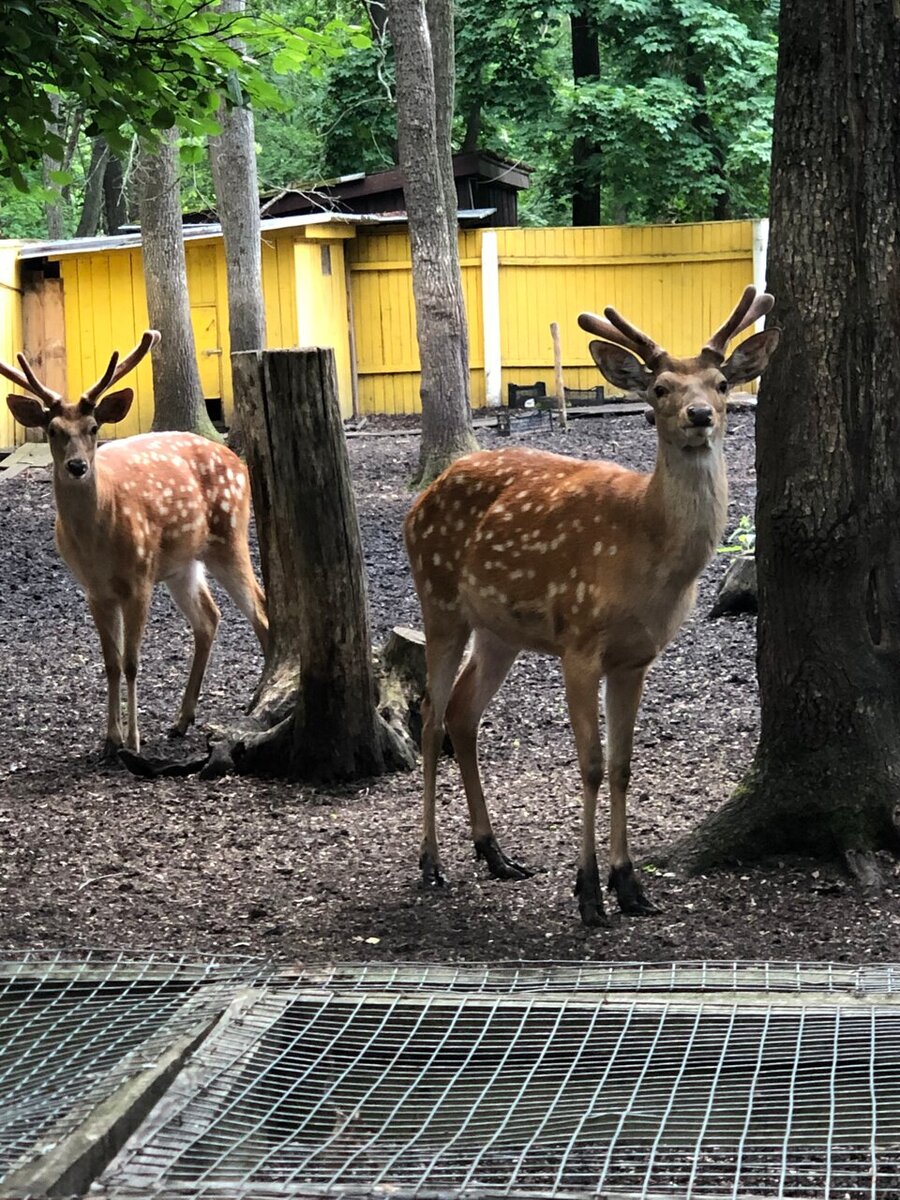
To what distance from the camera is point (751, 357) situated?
4.80 meters

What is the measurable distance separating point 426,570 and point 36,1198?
3.26 metres

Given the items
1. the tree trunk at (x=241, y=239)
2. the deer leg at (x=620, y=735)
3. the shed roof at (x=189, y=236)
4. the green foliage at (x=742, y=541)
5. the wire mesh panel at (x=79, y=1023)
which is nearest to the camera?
the wire mesh panel at (x=79, y=1023)

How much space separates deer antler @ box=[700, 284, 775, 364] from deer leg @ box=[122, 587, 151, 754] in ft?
11.0

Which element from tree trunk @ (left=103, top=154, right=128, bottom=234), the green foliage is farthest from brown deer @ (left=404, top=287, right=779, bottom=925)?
tree trunk @ (left=103, top=154, right=128, bottom=234)

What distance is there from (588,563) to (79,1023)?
2.16 metres

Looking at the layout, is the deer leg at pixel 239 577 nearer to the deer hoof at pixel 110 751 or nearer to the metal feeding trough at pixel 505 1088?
the deer hoof at pixel 110 751

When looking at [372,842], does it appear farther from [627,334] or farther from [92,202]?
[92,202]

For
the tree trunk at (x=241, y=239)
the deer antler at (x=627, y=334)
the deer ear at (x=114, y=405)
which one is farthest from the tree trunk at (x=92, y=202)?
the deer antler at (x=627, y=334)

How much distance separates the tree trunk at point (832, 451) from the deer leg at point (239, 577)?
3.42 metres

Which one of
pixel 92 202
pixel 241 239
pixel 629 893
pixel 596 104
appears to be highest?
pixel 596 104

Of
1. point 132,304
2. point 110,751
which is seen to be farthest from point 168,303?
point 110,751

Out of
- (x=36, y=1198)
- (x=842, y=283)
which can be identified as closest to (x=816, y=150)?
(x=842, y=283)

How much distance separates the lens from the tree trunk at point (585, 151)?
2812cm

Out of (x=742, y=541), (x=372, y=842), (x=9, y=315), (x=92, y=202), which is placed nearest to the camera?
(x=372, y=842)
